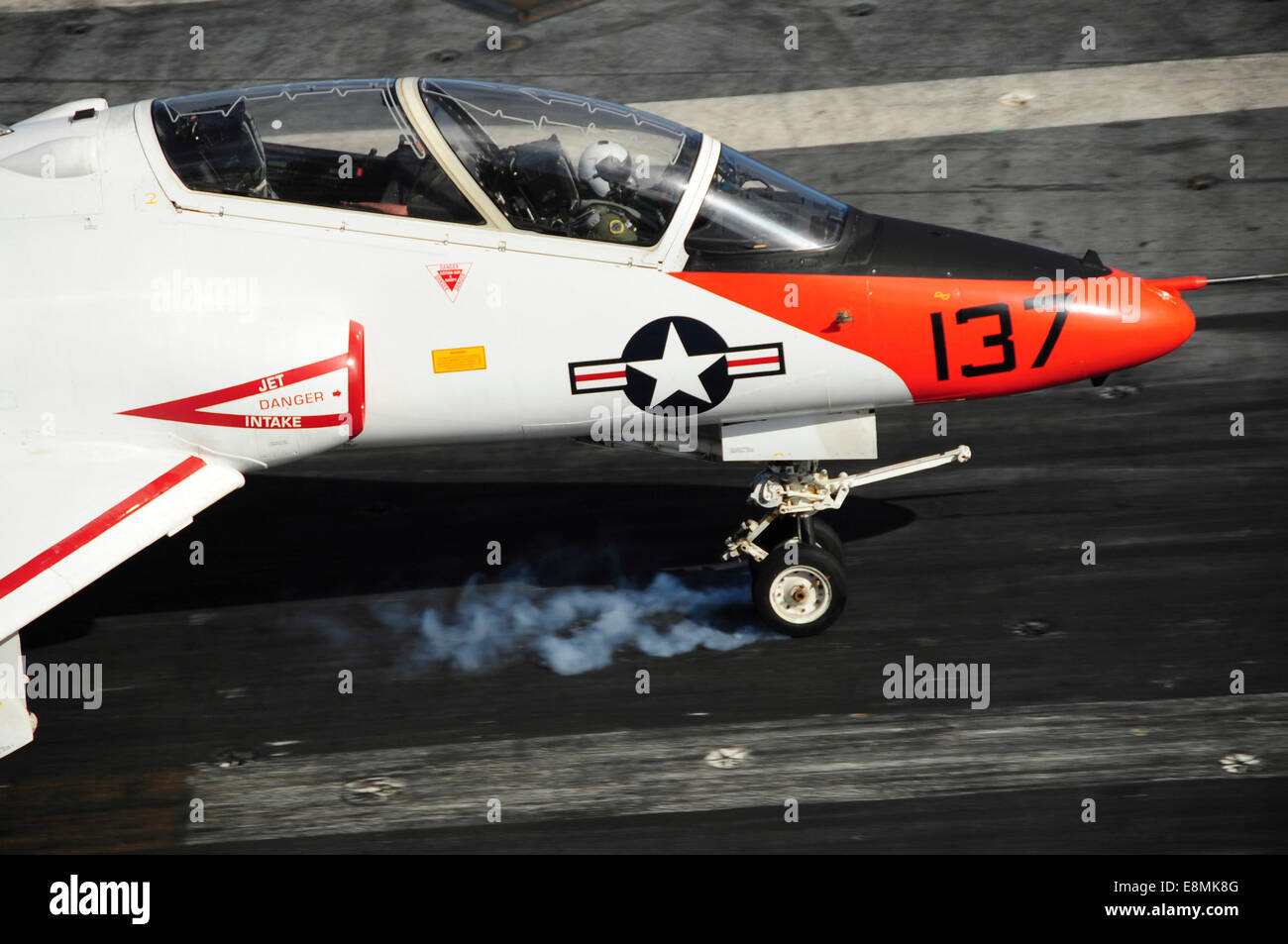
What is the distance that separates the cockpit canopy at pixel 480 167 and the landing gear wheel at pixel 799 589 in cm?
200

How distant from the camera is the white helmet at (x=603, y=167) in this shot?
8.11 m

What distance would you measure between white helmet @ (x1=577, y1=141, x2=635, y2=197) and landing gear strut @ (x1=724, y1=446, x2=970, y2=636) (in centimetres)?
209

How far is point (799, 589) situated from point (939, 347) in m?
1.86

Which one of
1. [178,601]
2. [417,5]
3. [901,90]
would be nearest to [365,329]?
[178,601]

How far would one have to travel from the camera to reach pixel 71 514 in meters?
7.78

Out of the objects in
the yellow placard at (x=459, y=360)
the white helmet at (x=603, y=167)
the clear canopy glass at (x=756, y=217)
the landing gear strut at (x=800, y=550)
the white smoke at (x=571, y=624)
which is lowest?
the white smoke at (x=571, y=624)

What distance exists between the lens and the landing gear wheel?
891cm

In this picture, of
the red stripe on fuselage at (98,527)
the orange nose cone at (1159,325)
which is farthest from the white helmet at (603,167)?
the orange nose cone at (1159,325)

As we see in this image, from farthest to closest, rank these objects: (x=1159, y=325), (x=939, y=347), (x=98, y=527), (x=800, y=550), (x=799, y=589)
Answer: (x=799, y=589)
(x=800, y=550)
(x=1159, y=325)
(x=939, y=347)
(x=98, y=527)

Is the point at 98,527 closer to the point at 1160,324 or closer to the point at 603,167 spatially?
the point at 603,167

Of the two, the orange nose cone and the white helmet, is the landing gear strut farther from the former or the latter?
the white helmet

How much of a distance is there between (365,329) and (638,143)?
1.93m

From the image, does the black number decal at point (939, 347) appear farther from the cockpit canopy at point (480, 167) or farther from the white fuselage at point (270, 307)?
the cockpit canopy at point (480, 167)

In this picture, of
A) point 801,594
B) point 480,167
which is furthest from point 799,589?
point 480,167
